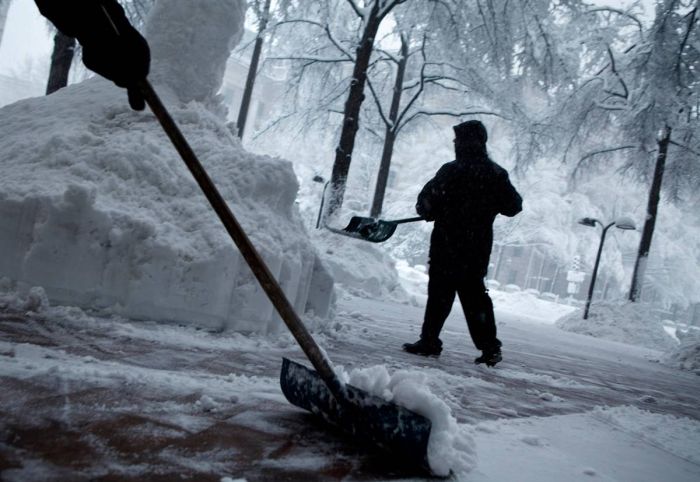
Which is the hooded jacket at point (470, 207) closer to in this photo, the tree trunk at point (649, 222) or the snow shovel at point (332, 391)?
the snow shovel at point (332, 391)

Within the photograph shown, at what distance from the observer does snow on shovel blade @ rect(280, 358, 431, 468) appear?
126 centimetres

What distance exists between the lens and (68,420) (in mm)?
1229

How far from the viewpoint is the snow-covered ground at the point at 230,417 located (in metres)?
1.13

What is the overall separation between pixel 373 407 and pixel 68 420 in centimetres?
77

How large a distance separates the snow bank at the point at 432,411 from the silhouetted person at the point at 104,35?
1061 mm

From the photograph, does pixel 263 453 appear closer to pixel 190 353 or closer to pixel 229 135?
pixel 190 353

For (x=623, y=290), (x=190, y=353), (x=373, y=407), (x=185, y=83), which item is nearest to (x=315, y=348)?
(x=373, y=407)

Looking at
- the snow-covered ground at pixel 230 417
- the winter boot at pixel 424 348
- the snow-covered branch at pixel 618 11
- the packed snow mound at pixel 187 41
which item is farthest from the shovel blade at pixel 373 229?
the snow-covered branch at pixel 618 11

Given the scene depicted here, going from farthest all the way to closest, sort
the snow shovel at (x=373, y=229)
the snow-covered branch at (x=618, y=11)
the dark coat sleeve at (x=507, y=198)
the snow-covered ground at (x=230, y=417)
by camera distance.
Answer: the snow-covered branch at (x=618, y=11) < the snow shovel at (x=373, y=229) < the dark coat sleeve at (x=507, y=198) < the snow-covered ground at (x=230, y=417)

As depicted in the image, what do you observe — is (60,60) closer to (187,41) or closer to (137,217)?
(187,41)

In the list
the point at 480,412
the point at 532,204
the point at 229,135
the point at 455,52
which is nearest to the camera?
the point at 480,412

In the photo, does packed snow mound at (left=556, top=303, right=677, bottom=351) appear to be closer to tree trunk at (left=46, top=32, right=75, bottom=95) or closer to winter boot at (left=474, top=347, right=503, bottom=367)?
winter boot at (left=474, top=347, right=503, bottom=367)

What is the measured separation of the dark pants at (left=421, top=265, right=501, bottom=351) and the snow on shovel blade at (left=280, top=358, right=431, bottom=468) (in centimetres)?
205

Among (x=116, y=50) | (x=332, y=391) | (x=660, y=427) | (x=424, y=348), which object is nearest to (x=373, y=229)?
(x=424, y=348)
